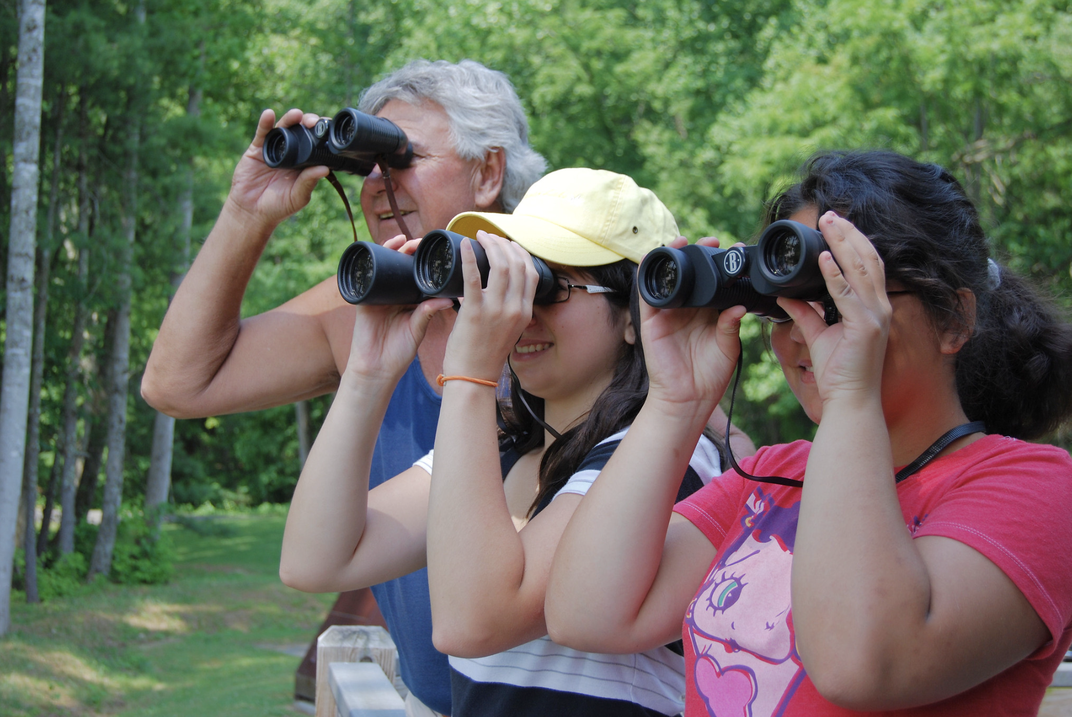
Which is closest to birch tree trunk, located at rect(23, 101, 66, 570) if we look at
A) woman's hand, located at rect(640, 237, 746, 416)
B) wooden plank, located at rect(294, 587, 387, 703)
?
wooden plank, located at rect(294, 587, 387, 703)

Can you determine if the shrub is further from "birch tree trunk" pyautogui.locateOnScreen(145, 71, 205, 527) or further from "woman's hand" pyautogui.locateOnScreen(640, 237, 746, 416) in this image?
"woman's hand" pyautogui.locateOnScreen(640, 237, 746, 416)

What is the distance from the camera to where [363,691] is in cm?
225

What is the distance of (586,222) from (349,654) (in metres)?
1.46

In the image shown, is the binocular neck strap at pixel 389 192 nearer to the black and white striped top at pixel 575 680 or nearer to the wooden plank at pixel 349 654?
the black and white striped top at pixel 575 680

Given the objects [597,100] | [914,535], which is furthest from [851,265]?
[597,100]

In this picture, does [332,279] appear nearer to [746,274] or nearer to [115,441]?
[746,274]

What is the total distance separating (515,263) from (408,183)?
0.79 m

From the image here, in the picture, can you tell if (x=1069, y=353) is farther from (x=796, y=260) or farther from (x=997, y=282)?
Result: (x=796, y=260)

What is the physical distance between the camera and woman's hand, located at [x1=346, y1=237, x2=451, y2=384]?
179 centimetres

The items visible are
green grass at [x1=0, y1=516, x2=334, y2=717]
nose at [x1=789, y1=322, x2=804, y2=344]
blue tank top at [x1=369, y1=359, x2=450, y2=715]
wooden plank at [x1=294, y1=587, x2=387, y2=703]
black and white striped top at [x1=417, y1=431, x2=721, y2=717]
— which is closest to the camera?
nose at [x1=789, y1=322, x2=804, y2=344]

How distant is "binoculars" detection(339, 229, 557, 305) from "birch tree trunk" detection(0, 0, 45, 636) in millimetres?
7892

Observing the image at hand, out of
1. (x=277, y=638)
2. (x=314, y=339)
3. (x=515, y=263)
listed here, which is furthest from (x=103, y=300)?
(x=515, y=263)

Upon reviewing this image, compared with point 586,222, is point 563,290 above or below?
below

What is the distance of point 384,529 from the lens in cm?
184
